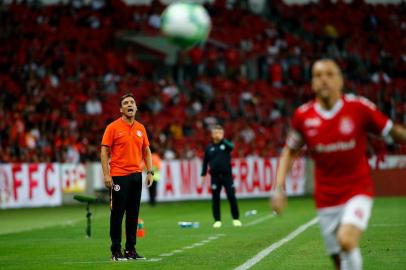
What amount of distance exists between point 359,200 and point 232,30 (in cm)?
3698

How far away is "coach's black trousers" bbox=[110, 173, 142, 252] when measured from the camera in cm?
1498

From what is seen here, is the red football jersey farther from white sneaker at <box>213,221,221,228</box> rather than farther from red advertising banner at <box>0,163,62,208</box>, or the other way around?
red advertising banner at <box>0,163,62,208</box>

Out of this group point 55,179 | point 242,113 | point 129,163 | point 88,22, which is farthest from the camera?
point 88,22

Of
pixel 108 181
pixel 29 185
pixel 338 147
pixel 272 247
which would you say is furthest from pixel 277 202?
pixel 29 185

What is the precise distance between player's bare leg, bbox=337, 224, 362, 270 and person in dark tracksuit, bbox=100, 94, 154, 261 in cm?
654

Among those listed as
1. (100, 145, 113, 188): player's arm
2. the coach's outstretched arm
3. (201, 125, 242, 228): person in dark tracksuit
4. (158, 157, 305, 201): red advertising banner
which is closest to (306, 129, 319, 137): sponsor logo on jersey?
the coach's outstretched arm

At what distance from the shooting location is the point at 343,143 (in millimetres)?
9094

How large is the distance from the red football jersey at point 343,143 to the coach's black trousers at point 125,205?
620 cm

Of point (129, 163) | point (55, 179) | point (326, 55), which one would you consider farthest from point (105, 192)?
point (129, 163)

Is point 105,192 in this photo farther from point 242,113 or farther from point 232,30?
point 232,30

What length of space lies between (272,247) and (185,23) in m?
3.89

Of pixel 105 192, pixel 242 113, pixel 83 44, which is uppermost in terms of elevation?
pixel 83 44

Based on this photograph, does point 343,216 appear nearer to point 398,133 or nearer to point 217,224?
point 398,133

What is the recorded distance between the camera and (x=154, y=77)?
42.0m
